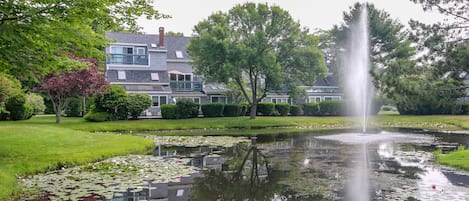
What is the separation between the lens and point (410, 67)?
15945 millimetres

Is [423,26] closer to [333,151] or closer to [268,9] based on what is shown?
[333,151]

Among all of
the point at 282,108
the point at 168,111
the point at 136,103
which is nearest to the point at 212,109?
the point at 168,111

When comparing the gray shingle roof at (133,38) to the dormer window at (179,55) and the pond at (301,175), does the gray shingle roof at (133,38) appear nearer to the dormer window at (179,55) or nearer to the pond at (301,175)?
the dormer window at (179,55)

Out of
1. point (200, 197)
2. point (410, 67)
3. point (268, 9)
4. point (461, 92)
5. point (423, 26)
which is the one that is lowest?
point (200, 197)

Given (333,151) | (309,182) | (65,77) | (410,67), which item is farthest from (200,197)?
(65,77)

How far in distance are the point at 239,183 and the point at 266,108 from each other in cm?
3189

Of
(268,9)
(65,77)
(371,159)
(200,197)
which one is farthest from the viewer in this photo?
(268,9)

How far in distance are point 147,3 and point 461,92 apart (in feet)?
37.3

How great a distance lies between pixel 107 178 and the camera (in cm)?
1123

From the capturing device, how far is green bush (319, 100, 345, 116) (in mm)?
45469

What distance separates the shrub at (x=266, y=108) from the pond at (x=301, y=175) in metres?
23.6

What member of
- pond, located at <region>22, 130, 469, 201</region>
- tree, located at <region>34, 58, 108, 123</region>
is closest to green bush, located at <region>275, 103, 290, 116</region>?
tree, located at <region>34, 58, 108, 123</region>

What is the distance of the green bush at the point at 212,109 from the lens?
3947cm

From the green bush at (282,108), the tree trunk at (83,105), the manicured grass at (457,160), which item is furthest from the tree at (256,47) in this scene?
the manicured grass at (457,160)
